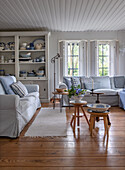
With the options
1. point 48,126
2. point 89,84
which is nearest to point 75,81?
point 89,84

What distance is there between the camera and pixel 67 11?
456 cm

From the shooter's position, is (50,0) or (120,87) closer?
(50,0)

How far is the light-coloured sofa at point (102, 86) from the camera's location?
17.9 feet

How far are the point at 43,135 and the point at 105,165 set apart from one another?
4.11 feet

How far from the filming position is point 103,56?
6848 millimetres

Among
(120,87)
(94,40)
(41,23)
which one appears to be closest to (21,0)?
(41,23)

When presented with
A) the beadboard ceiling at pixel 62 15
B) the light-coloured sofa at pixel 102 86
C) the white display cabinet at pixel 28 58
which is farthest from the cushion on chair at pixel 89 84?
the beadboard ceiling at pixel 62 15

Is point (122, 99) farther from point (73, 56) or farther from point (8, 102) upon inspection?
point (8, 102)

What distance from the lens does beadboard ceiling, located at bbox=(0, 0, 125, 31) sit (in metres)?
4.06

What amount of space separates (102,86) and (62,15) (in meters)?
2.68

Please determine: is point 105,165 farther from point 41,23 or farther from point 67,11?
point 41,23

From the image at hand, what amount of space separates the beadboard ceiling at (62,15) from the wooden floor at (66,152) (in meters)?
2.95

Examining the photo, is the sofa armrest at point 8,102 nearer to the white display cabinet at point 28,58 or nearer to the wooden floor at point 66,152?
the wooden floor at point 66,152

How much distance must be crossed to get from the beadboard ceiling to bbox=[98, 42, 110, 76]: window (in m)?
0.66
